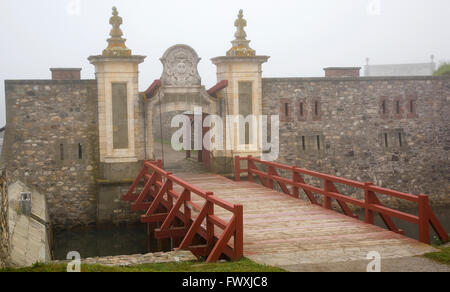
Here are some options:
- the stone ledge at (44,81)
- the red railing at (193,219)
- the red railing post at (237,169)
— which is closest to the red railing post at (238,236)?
the red railing at (193,219)

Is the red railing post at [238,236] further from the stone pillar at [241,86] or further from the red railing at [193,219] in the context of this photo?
the stone pillar at [241,86]

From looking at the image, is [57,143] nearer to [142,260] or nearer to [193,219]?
[193,219]

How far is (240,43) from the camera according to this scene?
51.1 ft

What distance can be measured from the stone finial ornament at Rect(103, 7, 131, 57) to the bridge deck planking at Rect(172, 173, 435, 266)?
16.8ft

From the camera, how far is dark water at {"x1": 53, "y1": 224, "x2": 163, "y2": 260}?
13531 mm

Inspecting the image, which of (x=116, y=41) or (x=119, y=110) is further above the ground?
(x=116, y=41)

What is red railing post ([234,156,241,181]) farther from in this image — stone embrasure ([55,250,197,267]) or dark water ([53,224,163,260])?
stone embrasure ([55,250,197,267])

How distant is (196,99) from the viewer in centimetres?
1520

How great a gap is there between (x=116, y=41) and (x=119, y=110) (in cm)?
181

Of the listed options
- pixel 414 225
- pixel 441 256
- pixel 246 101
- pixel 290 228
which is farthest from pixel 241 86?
pixel 441 256

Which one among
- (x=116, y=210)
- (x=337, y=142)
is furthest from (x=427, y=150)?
(x=116, y=210)

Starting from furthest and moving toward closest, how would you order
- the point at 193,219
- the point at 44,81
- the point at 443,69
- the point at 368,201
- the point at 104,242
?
the point at 443,69, the point at 44,81, the point at 104,242, the point at 193,219, the point at 368,201

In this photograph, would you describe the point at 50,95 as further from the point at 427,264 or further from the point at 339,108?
the point at 427,264

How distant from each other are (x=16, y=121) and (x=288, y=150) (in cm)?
770
